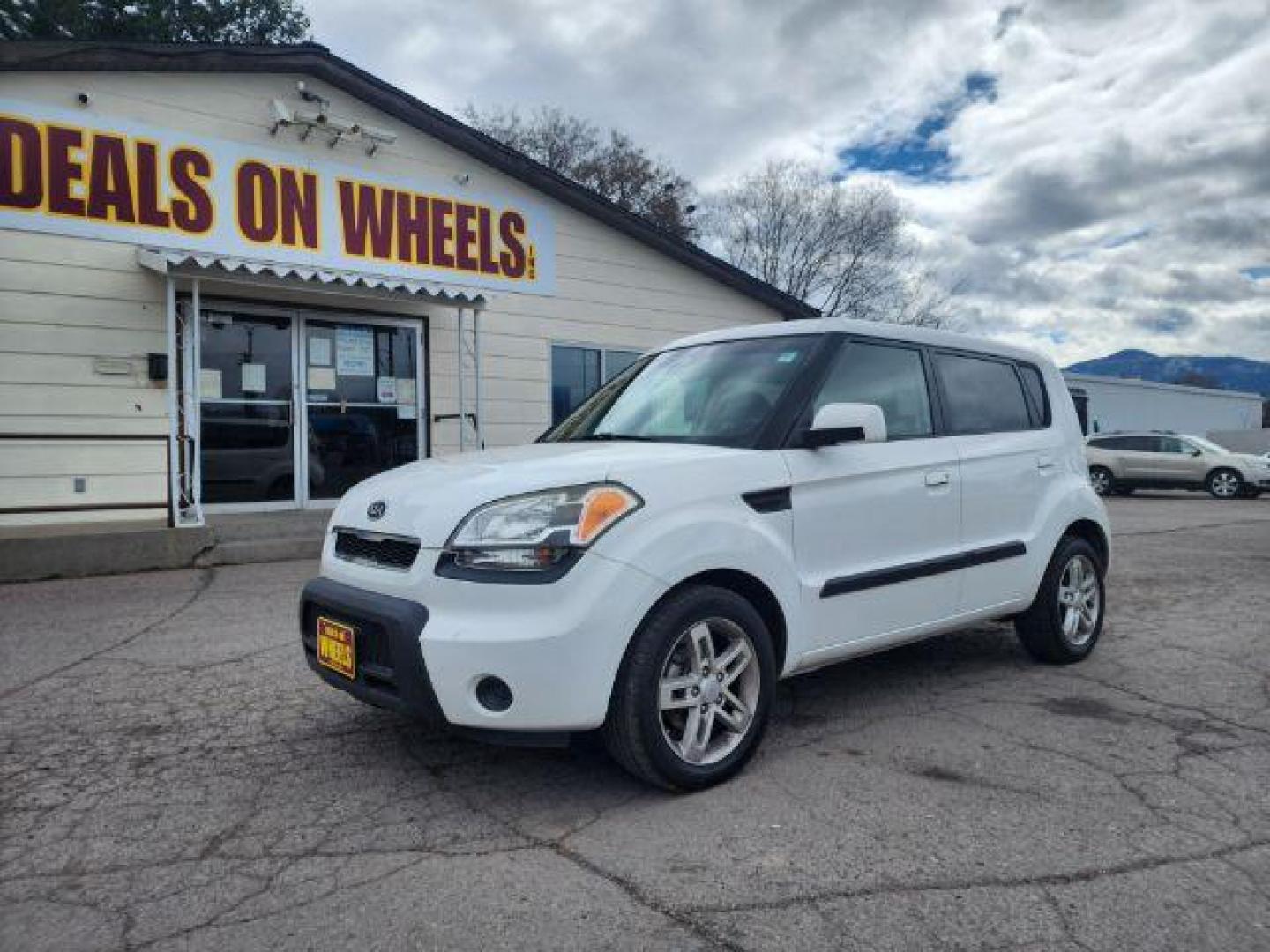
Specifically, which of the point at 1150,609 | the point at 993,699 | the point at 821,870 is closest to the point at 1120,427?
the point at 1150,609

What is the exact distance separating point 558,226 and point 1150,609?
8.72 meters

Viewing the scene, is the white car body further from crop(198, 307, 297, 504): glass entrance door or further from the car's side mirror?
crop(198, 307, 297, 504): glass entrance door

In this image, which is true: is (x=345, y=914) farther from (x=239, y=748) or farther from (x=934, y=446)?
(x=934, y=446)

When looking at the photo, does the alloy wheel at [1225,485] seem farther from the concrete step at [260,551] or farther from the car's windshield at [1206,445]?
the concrete step at [260,551]

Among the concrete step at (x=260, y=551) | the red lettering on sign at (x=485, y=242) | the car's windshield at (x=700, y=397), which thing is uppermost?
the red lettering on sign at (x=485, y=242)

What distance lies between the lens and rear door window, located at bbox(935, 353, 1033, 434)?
4.30 meters

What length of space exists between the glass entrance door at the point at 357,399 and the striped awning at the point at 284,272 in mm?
812

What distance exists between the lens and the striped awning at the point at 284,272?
27.9ft

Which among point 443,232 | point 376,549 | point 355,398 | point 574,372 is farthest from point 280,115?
point 376,549

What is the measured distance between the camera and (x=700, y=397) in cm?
385

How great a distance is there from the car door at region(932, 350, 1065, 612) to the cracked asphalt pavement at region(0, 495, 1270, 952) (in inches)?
22.6

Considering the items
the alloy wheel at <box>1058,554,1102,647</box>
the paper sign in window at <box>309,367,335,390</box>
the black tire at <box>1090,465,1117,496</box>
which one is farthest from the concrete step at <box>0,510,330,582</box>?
the black tire at <box>1090,465,1117,496</box>

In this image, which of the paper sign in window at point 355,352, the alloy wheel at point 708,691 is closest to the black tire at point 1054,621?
the alloy wheel at point 708,691

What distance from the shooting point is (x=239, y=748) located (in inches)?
140
